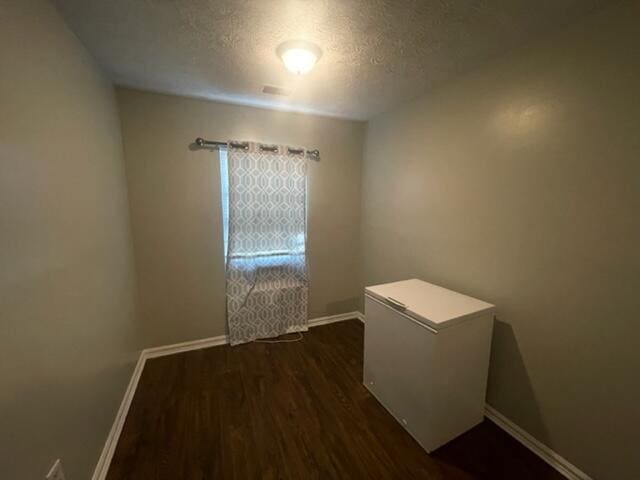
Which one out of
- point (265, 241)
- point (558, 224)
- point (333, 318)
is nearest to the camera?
point (558, 224)

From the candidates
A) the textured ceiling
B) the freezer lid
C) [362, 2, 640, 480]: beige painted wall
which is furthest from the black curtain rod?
the freezer lid

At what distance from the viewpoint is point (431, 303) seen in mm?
1574

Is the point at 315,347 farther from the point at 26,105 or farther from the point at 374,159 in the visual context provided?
the point at 26,105

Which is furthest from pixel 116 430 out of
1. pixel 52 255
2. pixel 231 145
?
pixel 231 145

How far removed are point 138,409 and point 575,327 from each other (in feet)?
8.66

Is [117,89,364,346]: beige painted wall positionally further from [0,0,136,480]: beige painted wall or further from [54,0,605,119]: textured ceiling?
[0,0,136,480]: beige painted wall

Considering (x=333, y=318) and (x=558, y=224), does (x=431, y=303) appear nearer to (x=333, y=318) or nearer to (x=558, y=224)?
(x=558, y=224)

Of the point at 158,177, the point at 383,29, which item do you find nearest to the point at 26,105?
the point at 158,177

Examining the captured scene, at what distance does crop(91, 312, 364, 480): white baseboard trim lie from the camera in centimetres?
131

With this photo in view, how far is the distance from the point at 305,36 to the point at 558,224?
1.64 m

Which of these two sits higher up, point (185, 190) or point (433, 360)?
point (185, 190)

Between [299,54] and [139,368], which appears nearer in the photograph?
[299,54]

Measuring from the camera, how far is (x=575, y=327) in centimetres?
127

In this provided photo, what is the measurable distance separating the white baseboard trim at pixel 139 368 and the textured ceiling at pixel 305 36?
2182 millimetres
